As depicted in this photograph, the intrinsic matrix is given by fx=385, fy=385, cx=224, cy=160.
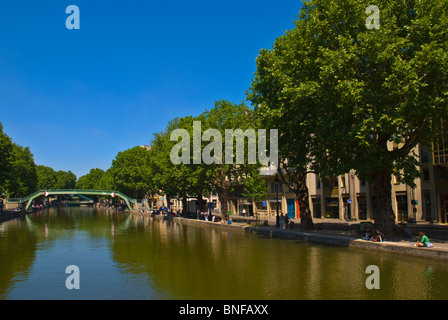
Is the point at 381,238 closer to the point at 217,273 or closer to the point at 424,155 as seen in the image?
the point at 217,273

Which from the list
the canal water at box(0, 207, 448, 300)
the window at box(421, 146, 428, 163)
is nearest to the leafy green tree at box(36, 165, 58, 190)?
the canal water at box(0, 207, 448, 300)

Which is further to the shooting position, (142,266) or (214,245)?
(214,245)

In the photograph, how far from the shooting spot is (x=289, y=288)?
14008 mm

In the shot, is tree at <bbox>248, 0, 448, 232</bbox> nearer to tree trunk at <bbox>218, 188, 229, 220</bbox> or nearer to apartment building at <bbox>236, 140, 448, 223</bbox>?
apartment building at <bbox>236, 140, 448, 223</bbox>

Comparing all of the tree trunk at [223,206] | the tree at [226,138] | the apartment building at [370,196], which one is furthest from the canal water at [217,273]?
the tree trunk at [223,206]

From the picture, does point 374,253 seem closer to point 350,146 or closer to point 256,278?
point 350,146

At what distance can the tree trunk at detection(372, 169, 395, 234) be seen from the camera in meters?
26.5

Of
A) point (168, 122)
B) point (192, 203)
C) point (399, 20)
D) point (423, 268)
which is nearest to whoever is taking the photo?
point (423, 268)

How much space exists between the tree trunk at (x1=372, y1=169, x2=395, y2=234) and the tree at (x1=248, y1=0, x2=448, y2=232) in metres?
0.06

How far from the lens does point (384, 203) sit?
26.6m

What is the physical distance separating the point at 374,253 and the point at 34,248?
21866 mm

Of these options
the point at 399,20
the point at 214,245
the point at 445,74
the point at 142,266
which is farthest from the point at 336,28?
the point at 142,266

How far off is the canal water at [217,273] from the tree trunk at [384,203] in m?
4.54

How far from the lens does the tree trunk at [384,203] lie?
86.8ft
